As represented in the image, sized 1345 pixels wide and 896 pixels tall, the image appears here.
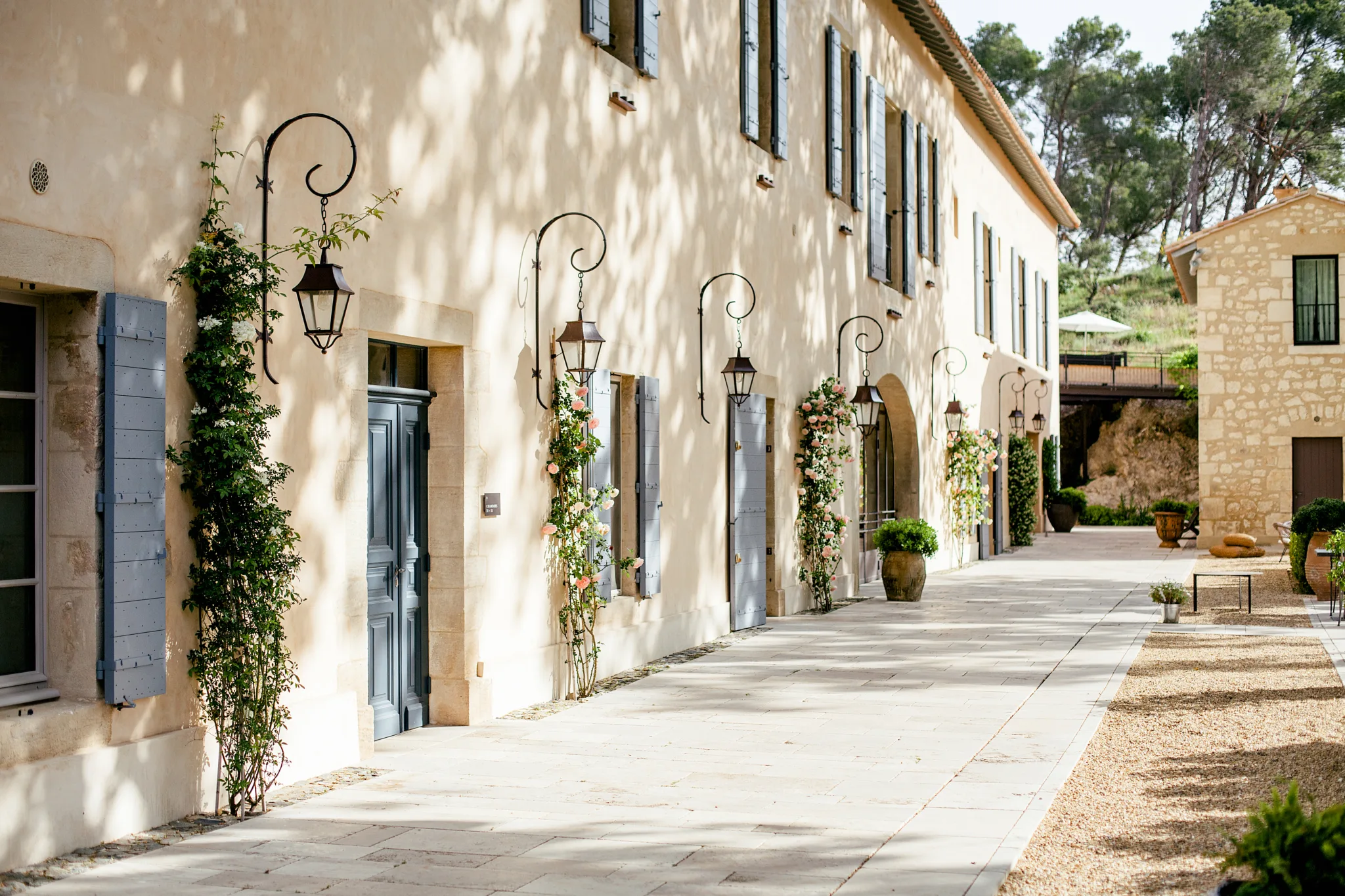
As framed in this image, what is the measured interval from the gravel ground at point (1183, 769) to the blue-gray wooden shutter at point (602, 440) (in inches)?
121

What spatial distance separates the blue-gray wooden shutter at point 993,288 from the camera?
71.8ft

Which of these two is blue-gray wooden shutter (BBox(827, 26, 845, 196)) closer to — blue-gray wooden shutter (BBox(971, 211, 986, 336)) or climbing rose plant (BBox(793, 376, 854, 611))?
climbing rose plant (BBox(793, 376, 854, 611))

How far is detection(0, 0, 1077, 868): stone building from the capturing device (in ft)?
15.4

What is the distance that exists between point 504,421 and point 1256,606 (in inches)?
348

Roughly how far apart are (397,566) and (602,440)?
198cm

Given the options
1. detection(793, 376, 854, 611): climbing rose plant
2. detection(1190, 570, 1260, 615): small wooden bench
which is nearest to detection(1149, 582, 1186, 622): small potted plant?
detection(1190, 570, 1260, 615): small wooden bench

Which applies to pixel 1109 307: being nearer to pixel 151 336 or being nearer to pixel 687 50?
pixel 687 50

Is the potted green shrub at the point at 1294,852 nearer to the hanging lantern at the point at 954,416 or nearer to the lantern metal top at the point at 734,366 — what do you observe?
the lantern metal top at the point at 734,366

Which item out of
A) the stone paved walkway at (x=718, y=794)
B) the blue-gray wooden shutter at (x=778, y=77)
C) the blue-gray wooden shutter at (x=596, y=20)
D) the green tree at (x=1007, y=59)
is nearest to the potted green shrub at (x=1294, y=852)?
the stone paved walkway at (x=718, y=794)

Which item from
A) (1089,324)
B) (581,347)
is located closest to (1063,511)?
(1089,324)

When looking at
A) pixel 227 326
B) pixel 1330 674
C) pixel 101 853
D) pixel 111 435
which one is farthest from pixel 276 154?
pixel 1330 674

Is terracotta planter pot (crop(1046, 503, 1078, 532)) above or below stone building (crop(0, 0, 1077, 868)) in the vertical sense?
below

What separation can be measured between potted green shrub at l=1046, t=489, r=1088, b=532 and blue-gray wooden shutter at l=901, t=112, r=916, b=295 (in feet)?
43.0

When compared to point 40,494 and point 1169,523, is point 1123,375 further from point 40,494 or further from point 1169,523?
point 40,494
